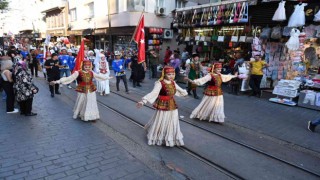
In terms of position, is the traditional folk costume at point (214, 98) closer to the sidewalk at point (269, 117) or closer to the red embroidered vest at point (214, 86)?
the red embroidered vest at point (214, 86)

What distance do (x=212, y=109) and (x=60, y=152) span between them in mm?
4459

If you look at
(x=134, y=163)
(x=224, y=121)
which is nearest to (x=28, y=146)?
(x=134, y=163)

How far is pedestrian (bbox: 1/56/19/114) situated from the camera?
859 cm

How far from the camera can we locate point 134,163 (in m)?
5.20

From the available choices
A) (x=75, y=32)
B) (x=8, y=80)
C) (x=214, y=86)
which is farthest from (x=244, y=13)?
(x=75, y=32)

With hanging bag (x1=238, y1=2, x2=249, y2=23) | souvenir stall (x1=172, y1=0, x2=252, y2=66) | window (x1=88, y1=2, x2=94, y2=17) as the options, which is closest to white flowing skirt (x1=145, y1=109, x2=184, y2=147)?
souvenir stall (x1=172, y1=0, x2=252, y2=66)

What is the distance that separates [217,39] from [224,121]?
872 centimetres

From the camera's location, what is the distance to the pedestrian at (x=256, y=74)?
1181 cm

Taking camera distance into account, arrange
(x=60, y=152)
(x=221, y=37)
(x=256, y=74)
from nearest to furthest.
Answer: (x=60, y=152), (x=256, y=74), (x=221, y=37)

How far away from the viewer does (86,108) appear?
7.85 metres

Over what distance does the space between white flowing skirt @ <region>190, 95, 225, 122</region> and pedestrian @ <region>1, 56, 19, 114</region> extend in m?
6.16

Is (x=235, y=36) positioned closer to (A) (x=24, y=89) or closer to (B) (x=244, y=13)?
(B) (x=244, y=13)

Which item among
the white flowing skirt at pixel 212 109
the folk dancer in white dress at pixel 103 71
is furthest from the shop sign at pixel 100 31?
the white flowing skirt at pixel 212 109

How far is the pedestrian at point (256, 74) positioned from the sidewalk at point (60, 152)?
772cm
